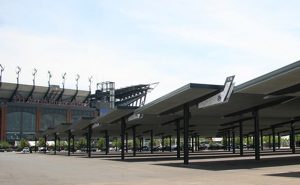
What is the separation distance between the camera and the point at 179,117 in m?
50.5

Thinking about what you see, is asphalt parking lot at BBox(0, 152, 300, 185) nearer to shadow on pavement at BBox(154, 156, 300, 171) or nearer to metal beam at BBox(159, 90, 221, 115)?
shadow on pavement at BBox(154, 156, 300, 171)

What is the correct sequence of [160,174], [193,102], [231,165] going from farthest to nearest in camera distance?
[193,102]
[231,165]
[160,174]

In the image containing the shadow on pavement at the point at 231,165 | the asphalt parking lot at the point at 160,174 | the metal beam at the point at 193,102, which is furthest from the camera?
the metal beam at the point at 193,102

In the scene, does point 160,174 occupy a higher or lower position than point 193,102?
lower

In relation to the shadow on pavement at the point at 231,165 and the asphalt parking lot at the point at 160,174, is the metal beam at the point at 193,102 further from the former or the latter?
the asphalt parking lot at the point at 160,174

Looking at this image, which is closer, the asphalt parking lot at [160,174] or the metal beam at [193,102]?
the asphalt parking lot at [160,174]

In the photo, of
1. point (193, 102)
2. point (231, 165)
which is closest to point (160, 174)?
point (231, 165)

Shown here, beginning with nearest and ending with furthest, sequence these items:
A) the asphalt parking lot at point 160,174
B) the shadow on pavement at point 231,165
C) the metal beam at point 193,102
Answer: the asphalt parking lot at point 160,174 < the shadow on pavement at point 231,165 < the metal beam at point 193,102

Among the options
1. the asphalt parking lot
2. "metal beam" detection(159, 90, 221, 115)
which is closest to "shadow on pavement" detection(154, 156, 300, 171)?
the asphalt parking lot

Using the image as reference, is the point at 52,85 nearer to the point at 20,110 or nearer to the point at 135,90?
the point at 20,110

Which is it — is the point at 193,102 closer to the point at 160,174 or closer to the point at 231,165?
the point at 231,165

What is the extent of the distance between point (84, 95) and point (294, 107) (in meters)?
122

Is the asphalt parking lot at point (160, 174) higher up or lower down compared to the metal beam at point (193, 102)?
lower down

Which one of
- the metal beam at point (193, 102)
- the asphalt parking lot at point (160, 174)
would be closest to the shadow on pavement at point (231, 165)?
the asphalt parking lot at point (160, 174)
